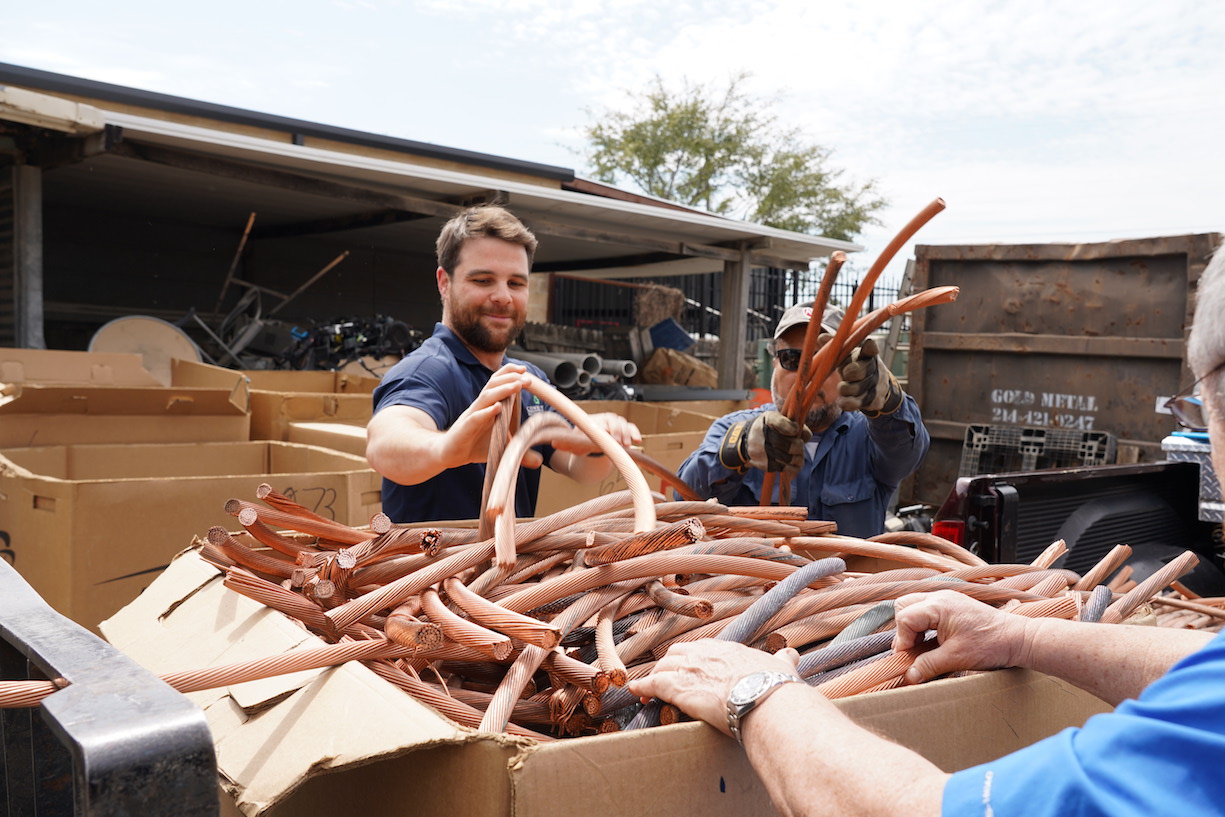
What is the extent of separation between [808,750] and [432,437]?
1.06 m

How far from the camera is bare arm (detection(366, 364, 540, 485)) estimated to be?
1486mm

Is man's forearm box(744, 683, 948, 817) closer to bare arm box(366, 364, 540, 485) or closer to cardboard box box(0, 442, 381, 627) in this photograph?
bare arm box(366, 364, 540, 485)

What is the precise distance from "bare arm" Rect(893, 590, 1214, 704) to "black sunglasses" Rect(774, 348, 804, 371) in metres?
1.59

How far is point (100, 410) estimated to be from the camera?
3756 mm

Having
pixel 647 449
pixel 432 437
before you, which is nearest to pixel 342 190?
pixel 647 449

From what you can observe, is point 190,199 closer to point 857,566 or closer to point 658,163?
point 857,566

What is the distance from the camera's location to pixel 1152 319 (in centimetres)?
469

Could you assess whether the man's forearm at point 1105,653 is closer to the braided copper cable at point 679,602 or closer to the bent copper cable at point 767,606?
the bent copper cable at point 767,606

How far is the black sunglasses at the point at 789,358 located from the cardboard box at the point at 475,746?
1.57 m

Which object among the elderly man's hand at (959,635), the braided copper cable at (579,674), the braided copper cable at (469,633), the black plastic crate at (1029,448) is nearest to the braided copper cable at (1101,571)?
the elderly man's hand at (959,635)

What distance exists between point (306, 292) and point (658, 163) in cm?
1640

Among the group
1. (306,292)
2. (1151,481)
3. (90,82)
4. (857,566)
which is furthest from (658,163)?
(857,566)

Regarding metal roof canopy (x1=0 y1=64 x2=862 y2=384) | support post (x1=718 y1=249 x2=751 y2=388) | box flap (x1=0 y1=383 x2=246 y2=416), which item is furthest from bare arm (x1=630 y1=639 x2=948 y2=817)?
support post (x1=718 y1=249 x2=751 y2=388)

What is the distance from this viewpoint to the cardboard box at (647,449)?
13.1 feet
